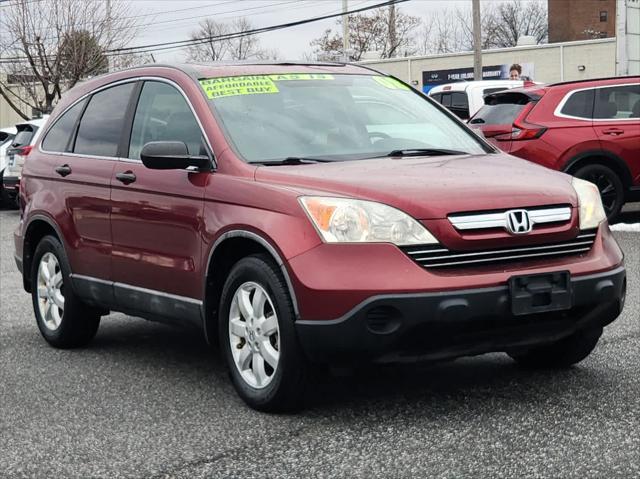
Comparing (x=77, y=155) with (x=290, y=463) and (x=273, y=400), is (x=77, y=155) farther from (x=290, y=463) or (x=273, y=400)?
(x=290, y=463)

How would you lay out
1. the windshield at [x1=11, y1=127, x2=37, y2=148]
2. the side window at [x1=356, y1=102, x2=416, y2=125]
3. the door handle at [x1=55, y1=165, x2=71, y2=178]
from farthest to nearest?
the windshield at [x1=11, y1=127, x2=37, y2=148] → the door handle at [x1=55, y1=165, x2=71, y2=178] → the side window at [x1=356, y1=102, x2=416, y2=125]

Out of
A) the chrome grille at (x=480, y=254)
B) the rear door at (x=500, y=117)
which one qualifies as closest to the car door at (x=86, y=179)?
the chrome grille at (x=480, y=254)

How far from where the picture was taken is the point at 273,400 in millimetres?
4742

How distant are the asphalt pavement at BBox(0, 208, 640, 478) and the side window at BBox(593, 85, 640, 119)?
660cm

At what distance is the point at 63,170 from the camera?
658 cm

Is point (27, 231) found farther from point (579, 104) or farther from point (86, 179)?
point (579, 104)

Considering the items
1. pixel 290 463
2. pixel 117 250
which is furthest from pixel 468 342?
pixel 117 250

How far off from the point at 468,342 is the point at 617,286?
815 millimetres

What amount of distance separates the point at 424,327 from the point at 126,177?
2.20 m

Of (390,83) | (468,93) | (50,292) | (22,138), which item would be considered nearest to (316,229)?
(390,83)

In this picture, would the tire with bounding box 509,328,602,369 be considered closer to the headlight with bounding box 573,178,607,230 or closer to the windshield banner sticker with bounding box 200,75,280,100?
the headlight with bounding box 573,178,607,230

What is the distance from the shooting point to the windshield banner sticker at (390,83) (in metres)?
6.18

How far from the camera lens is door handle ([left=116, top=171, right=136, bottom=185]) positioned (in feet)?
19.1

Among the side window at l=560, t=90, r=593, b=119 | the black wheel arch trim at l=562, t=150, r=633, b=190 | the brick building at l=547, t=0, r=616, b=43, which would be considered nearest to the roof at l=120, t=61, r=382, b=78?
the black wheel arch trim at l=562, t=150, r=633, b=190
